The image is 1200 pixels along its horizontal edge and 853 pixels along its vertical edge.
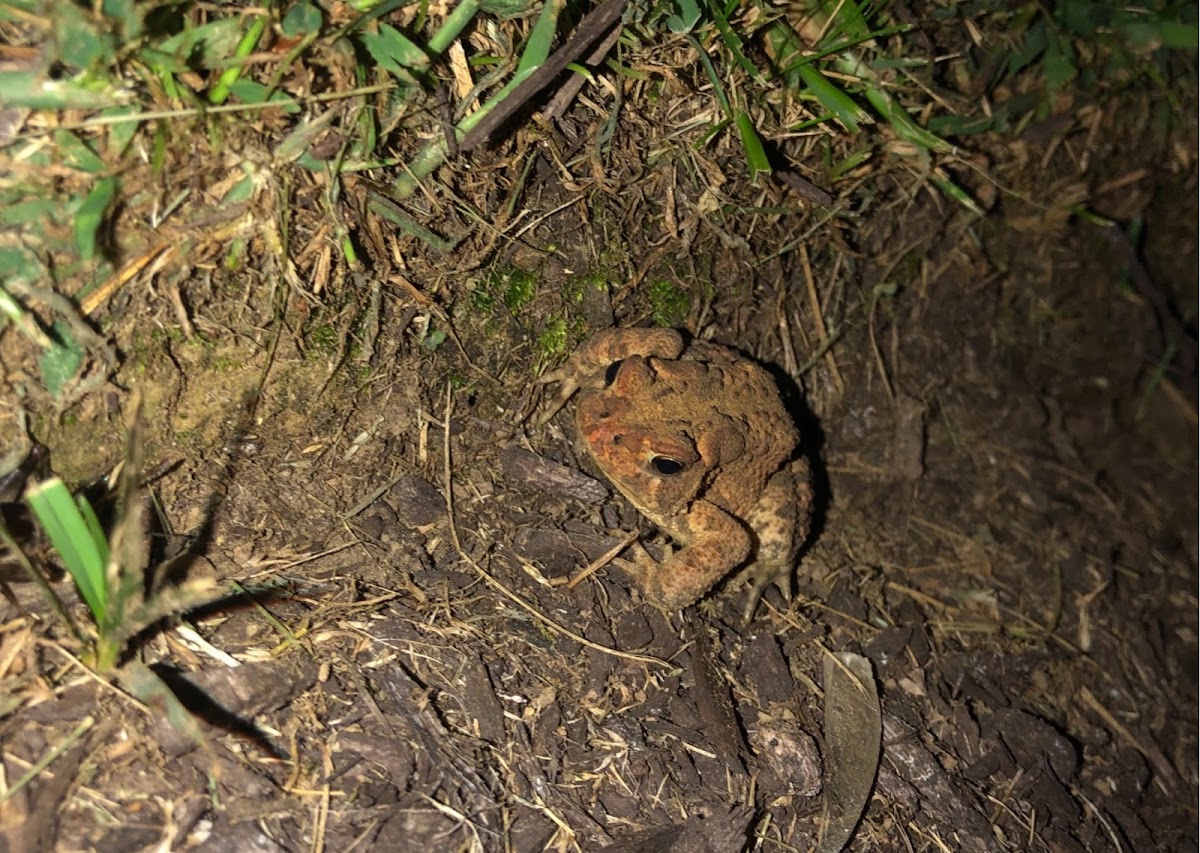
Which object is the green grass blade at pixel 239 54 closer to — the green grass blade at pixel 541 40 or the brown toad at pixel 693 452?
the green grass blade at pixel 541 40

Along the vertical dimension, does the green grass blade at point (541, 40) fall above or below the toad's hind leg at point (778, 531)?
above

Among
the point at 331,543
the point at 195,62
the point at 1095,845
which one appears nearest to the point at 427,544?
the point at 331,543

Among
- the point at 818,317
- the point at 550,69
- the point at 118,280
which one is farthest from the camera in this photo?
the point at 818,317

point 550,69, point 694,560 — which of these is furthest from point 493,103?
point 694,560

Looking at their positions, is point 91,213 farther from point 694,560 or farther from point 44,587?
point 694,560

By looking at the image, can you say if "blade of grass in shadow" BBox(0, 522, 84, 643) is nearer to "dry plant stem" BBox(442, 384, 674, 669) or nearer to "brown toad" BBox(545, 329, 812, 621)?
"dry plant stem" BBox(442, 384, 674, 669)

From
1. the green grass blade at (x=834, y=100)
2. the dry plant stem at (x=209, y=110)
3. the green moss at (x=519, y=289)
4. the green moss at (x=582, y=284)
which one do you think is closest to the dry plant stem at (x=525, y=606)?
the green moss at (x=519, y=289)

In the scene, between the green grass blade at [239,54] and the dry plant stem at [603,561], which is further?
the dry plant stem at [603,561]

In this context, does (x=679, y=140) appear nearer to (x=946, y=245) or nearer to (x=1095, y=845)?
(x=946, y=245)
